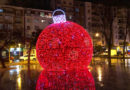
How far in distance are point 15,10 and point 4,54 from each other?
11052mm

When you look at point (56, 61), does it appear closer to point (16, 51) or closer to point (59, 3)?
point (16, 51)

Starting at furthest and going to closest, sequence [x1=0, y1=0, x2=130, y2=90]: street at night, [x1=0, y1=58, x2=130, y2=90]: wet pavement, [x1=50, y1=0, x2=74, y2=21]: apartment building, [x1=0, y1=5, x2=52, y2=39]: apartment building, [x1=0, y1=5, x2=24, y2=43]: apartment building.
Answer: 1. [x1=50, y1=0, x2=74, y2=21]: apartment building
2. [x1=0, y1=5, x2=52, y2=39]: apartment building
3. [x1=0, y1=5, x2=24, y2=43]: apartment building
4. [x1=0, y1=0, x2=130, y2=90]: street at night
5. [x1=0, y1=58, x2=130, y2=90]: wet pavement

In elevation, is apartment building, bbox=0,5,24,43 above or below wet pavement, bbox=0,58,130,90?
above

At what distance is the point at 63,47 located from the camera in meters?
13.0

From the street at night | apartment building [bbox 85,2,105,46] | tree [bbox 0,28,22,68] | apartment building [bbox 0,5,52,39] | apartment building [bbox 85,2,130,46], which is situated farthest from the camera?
apartment building [bbox 85,2,130,46]

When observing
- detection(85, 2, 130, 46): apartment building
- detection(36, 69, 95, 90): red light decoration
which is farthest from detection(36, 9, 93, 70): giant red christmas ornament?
detection(85, 2, 130, 46): apartment building

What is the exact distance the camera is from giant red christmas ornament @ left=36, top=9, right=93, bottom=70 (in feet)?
42.4

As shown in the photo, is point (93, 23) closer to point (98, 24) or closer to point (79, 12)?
point (98, 24)

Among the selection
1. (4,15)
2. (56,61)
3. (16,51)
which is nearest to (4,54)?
(16,51)

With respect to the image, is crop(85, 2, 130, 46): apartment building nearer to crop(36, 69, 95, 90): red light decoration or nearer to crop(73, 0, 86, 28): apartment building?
crop(73, 0, 86, 28): apartment building

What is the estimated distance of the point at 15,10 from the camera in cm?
4291

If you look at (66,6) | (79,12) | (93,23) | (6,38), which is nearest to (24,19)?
(66,6)

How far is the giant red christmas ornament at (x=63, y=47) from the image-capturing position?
1291 centimetres

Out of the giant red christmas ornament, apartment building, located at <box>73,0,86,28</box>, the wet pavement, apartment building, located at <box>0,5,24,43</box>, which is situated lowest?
the wet pavement
